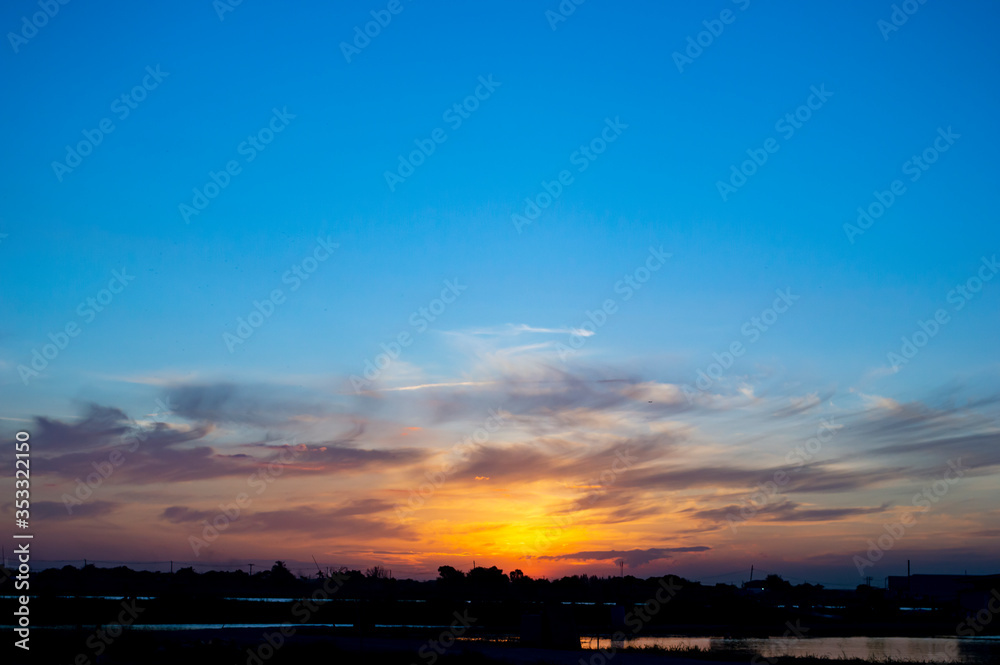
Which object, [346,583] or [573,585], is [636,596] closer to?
[573,585]

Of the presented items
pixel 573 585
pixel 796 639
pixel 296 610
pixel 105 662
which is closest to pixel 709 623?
pixel 796 639

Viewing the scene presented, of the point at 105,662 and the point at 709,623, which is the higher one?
the point at 105,662

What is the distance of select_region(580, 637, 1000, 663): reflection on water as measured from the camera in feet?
120

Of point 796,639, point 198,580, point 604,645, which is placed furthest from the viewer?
point 198,580

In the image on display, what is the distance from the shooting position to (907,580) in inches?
5669

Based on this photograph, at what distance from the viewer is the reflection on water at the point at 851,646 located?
36497 mm

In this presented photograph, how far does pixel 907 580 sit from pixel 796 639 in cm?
11085

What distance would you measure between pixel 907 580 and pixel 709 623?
90.9 m

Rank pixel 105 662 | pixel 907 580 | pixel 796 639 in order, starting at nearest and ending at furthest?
pixel 105 662, pixel 796 639, pixel 907 580

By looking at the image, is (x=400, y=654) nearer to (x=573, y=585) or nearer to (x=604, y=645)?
(x=604, y=645)

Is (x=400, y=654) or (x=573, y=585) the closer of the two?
(x=400, y=654)

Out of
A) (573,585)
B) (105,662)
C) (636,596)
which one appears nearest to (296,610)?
(105,662)

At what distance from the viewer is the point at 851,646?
44375 millimetres

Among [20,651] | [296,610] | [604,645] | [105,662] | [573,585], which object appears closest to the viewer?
[105,662]
